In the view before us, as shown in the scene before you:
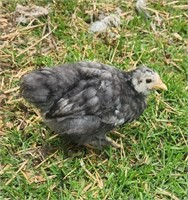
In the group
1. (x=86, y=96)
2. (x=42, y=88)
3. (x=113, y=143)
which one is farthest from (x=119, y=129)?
(x=42, y=88)

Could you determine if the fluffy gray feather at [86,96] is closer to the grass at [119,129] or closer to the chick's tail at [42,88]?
the chick's tail at [42,88]

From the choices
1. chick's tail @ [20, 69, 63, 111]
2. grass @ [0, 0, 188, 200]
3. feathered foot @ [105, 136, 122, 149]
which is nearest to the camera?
chick's tail @ [20, 69, 63, 111]

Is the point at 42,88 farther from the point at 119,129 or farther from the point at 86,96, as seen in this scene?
the point at 119,129

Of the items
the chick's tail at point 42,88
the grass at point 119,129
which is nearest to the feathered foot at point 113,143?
the grass at point 119,129

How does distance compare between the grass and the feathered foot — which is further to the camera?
the feathered foot

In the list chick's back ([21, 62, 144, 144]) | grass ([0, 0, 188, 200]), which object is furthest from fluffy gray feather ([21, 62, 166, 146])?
grass ([0, 0, 188, 200])

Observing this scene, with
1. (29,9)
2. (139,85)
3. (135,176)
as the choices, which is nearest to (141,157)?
(135,176)

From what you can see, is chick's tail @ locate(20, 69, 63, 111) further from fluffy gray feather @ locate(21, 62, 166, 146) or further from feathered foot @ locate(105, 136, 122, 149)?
feathered foot @ locate(105, 136, 122, 149)

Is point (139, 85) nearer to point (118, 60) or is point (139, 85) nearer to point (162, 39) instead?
point (118, 60)
